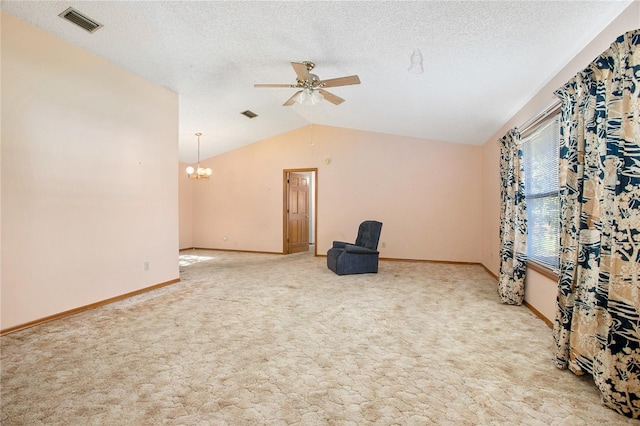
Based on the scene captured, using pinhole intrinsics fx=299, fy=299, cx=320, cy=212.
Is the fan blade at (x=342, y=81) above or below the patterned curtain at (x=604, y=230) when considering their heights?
above

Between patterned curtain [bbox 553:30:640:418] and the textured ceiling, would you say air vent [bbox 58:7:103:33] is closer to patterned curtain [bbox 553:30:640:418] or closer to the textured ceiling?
the textured ceiling

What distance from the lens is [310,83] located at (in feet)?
11.1

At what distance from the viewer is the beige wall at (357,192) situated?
615 cm

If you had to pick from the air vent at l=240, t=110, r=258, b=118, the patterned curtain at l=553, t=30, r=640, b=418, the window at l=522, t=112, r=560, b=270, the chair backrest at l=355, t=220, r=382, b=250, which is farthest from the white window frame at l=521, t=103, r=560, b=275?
the air vent at l=240, t=110, r=258, b=118

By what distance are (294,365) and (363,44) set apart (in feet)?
9.41

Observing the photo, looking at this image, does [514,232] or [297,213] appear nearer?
[514,232]

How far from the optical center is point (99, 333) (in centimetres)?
273

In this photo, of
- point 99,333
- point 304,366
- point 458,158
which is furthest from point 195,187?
point 304,366

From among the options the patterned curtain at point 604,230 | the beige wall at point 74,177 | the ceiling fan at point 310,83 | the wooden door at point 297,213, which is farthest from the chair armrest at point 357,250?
the patterned curtain at point 604,230

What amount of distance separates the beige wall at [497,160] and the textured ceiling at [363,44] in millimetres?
79

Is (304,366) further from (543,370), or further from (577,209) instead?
(577,209)

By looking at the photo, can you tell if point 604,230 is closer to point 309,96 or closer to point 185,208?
point 309,96

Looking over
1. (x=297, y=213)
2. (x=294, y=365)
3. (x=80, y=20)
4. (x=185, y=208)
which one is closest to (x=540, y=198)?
(x=294, y=365)

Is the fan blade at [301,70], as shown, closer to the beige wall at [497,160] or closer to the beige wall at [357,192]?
the beige wall at [497,160]
